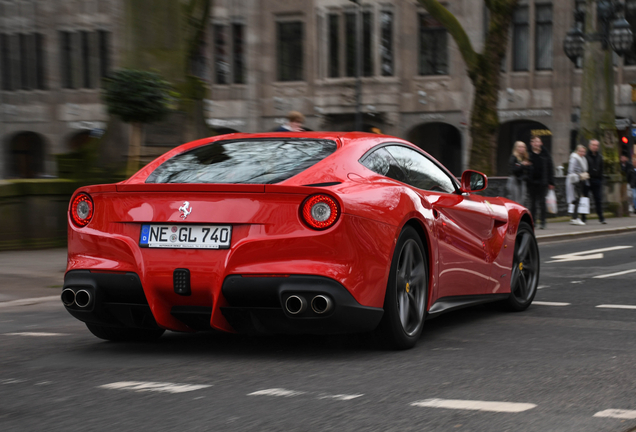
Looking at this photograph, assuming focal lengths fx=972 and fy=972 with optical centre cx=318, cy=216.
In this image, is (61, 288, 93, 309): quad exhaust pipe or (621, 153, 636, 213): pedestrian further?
(621, 153, 636, 213): pedestrian

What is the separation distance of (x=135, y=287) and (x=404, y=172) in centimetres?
194

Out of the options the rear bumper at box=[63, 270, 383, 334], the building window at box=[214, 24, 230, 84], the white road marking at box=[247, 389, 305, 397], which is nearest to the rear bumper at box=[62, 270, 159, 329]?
the rear bumper at box=[63, 270, 383, 334]

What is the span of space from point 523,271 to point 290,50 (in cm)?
3465

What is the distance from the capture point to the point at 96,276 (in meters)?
5.45

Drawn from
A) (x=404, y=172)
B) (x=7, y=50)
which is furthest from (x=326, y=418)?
(x=7, y=50)

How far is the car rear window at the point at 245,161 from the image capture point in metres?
5.55

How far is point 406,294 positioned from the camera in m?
5.80

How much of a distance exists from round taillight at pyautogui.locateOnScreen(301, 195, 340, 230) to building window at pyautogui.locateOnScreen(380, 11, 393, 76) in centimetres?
3497

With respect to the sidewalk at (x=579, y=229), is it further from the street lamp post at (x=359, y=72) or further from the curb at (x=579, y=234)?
the street lamp post at (x=359, y=72)

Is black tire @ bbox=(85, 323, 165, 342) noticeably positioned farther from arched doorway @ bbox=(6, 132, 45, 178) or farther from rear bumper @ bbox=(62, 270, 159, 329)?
arched doorway @ bbox=(6, 132, 45, 178)

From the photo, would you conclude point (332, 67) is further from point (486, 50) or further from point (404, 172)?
point (404, 172)

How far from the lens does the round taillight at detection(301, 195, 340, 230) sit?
5.18 metres

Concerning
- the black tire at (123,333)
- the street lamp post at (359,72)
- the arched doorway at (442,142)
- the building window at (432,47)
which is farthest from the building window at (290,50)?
the black tire at (123,333)

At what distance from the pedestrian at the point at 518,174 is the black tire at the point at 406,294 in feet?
44.7
